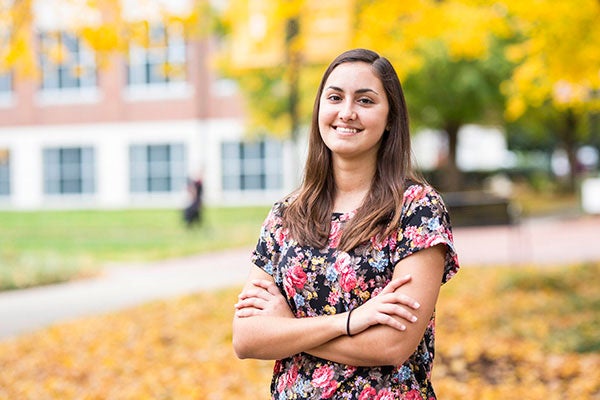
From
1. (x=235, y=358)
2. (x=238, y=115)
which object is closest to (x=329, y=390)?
(x=235, y=358)

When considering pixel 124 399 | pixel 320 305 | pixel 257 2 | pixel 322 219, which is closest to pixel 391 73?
pixel 322 219

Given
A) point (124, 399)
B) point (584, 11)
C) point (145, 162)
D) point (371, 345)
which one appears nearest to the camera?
point (371, 345)

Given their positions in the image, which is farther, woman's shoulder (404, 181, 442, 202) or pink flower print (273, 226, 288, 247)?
pink flower print (273, 226, 288, 247)

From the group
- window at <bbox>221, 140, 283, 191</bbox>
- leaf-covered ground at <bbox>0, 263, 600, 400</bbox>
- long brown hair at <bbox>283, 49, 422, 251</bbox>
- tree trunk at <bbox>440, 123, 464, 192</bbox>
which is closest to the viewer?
long brown hair at <bbox>283, 49, 422, 251</bbox>

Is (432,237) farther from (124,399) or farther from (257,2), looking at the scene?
(257,2)

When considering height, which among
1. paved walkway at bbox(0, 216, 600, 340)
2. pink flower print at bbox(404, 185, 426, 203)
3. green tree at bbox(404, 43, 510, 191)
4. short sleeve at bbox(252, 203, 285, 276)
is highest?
green tree at bbox(404, 43, 510, 191)

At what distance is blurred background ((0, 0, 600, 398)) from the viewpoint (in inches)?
399

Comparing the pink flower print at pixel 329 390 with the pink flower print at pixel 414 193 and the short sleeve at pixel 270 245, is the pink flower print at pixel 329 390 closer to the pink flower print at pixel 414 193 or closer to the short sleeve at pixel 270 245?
the short sleeve at pixel 270 245

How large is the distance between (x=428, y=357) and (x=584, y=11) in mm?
7680

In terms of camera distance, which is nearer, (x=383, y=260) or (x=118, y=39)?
(x=383, y=260)

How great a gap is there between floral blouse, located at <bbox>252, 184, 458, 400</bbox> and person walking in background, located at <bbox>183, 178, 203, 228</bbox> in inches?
820

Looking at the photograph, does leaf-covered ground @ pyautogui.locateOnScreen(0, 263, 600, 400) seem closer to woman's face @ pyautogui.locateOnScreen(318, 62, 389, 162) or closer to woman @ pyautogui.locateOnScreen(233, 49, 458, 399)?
woman @ pyautogui.locateOnScreen(233, 49, 458, 399)

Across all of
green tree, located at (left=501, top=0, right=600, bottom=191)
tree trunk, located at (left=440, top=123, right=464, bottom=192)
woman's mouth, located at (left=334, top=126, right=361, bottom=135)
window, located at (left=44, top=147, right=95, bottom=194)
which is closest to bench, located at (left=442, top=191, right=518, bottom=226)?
green tree, located at (left=501, top=0, right=600, bottom=191)

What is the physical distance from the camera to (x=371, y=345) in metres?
2.50
